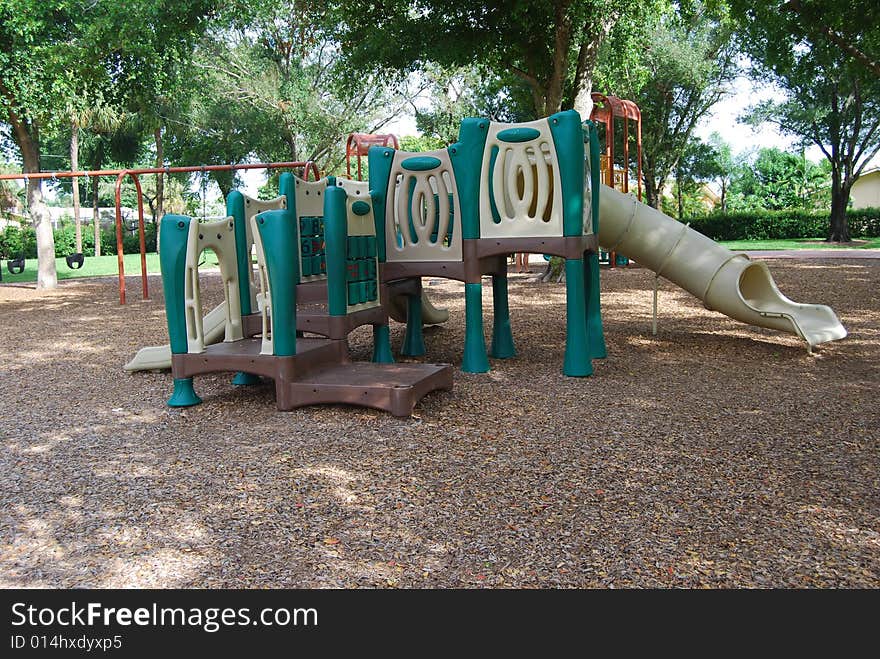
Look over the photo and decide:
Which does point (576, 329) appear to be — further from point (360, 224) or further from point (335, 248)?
point (335, 248)

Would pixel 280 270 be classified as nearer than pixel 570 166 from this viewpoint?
Yes

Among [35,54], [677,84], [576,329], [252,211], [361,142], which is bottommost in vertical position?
[576,329]

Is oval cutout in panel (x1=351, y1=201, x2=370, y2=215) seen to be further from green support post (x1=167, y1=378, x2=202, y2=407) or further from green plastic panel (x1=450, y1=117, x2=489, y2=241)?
green support post (x1=167, y1=378, x2=202, y2=407)

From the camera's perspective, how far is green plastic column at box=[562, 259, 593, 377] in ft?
22.5

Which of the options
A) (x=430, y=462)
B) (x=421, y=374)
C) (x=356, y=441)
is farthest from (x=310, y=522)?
(x=421, y=374)

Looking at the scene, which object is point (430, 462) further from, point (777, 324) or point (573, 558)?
point (777, 324)

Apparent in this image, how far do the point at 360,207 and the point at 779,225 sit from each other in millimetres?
31790

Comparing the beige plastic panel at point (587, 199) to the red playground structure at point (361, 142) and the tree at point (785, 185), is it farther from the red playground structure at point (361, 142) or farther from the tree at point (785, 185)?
the tree at point (785, 185)

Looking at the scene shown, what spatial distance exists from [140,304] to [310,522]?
11161 millimetres

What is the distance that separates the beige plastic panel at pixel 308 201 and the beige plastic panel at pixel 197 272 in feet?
2.60

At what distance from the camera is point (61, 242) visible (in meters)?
35.7

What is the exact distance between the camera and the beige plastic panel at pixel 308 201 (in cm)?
712

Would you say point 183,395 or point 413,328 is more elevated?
point 413,328

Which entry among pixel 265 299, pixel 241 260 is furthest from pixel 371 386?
pixel 241 260
